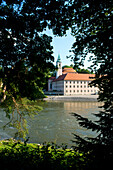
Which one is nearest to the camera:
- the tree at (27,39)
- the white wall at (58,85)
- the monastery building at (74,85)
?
the tree at (27,39)

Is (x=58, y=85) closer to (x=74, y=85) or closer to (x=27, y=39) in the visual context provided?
(x=74, y=85)

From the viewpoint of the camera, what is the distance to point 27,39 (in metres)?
5.19

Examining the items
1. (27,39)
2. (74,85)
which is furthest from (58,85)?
(27,39)

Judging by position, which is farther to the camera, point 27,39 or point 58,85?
point 58,85

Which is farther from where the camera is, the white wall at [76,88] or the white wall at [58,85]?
the white wall at [58,85]

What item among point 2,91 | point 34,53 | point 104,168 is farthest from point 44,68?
point 104,168

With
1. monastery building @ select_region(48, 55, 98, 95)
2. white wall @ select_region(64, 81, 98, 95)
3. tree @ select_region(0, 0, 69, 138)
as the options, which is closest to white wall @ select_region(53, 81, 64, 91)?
monastery building @ select_region(48, 55, 98, 95)

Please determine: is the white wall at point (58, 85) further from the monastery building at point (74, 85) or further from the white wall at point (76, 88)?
the white wall at point (76, 88)

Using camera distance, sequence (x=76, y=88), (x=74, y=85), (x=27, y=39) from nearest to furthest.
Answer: (x=27, y=39), (x=74, y=85), (x=76, y=88)

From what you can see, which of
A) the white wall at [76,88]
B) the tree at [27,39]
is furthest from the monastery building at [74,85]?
the tree at [27,39]

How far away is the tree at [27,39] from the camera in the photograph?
4.60 m

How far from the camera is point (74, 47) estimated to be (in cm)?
567


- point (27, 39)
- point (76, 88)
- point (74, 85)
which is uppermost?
point (74, 85)

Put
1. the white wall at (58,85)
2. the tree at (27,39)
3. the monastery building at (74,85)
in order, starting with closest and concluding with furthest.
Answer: the tree at (27,39)
the monastery building at (74,85)
the white wall at (58,85)
